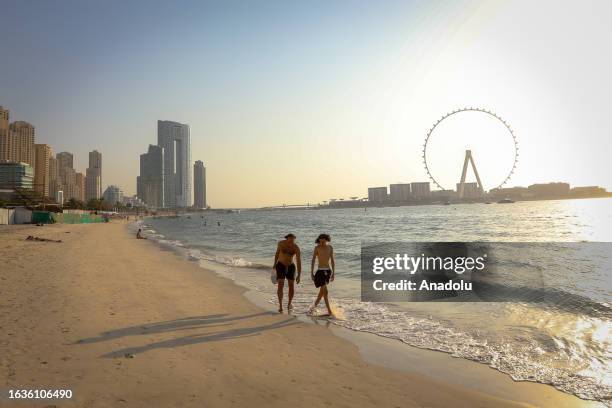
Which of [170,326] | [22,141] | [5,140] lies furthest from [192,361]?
[22,141]

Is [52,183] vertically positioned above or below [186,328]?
above

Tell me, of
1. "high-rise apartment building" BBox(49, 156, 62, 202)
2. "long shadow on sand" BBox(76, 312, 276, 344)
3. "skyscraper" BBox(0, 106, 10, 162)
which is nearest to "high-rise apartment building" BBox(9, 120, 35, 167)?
"skyscraper" BBox(0, 106, 10, 162)

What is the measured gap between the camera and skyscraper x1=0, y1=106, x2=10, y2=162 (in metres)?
150

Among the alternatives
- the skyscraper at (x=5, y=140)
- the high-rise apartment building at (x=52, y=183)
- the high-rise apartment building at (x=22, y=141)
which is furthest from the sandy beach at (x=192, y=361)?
the high-rise apartment building at (x=52, y=183)

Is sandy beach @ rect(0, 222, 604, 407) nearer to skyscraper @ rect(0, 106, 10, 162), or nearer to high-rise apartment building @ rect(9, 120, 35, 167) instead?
skyscraper @ rect(0, 106, 10, 162)

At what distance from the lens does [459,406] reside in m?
4.80

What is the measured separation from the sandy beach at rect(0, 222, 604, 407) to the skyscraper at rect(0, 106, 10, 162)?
181 metres

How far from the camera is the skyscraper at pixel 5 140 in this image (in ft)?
490

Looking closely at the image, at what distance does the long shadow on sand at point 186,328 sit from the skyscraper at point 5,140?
18287 cm

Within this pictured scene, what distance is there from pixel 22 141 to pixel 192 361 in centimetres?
19297

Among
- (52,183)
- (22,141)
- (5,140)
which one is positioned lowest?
(52,183)

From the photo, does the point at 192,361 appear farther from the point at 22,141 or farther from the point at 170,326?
the point at 22,141

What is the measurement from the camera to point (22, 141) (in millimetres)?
157250

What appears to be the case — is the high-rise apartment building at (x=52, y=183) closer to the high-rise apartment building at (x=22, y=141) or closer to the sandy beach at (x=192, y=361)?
the high-rise apartment building at (x=22, y=141)
